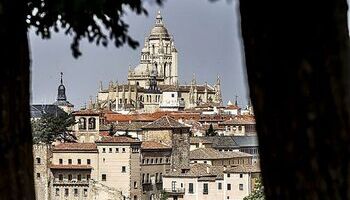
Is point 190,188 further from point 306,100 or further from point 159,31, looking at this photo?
point 159,31

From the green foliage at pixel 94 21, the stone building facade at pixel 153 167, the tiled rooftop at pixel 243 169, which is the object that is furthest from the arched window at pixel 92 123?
the green foliage at pixel 94 21

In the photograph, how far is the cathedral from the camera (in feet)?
461

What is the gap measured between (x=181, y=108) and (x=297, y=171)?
134m

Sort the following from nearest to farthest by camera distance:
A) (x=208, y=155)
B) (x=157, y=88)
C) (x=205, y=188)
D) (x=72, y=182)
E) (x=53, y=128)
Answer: (x=72, y=182), (x=205, y=188), (x=208, y=155), (x=53, y=128), (x=157, y=88)

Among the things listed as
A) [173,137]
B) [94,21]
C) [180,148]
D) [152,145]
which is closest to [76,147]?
[152,145]

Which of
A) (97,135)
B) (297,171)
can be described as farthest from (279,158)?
(97,135)

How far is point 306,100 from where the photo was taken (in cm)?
379

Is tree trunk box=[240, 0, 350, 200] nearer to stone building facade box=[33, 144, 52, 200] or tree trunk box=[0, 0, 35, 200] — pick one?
tree trunk box=[0, 0, 35, 200]

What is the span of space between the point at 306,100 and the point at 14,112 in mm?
1544

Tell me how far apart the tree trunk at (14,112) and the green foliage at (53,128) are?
6838 cm

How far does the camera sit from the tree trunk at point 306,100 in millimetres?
3756

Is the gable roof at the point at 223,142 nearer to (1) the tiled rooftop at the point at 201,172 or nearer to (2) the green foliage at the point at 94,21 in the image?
(1) the tiled rooftop at the point at 201,172

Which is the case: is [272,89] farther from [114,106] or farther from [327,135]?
[114,106]

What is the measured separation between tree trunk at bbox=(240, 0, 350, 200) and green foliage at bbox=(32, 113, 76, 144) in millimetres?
69527
